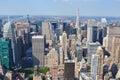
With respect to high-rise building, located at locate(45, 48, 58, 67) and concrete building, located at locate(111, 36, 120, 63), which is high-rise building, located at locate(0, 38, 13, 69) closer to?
high-rise building, located at locate(45, 48, 58, 67)

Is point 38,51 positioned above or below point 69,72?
below

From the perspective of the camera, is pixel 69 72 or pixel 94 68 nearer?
pixel 69 72

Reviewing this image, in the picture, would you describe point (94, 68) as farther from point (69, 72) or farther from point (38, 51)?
point (38, 51)

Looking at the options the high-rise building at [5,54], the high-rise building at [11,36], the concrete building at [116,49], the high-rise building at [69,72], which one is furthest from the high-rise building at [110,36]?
the high-rise building at [5,54]

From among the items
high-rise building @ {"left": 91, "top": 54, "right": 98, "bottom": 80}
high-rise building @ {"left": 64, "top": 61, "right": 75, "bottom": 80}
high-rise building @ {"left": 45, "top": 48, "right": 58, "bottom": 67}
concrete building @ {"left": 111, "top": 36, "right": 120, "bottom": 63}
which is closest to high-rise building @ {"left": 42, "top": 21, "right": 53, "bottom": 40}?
concrete building @ {"left": 111, "top": 36, "right": 120, "bottom": 63}

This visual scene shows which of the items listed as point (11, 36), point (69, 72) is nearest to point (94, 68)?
point (69, 72)

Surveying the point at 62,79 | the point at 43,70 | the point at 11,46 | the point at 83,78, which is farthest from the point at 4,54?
the point at 83,78

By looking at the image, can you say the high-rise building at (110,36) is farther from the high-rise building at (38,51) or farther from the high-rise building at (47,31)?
the high-rise building at (47,31)

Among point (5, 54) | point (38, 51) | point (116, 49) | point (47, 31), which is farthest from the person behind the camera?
point (47, 31)

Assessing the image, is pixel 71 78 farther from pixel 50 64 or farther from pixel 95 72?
pixel 50 64
